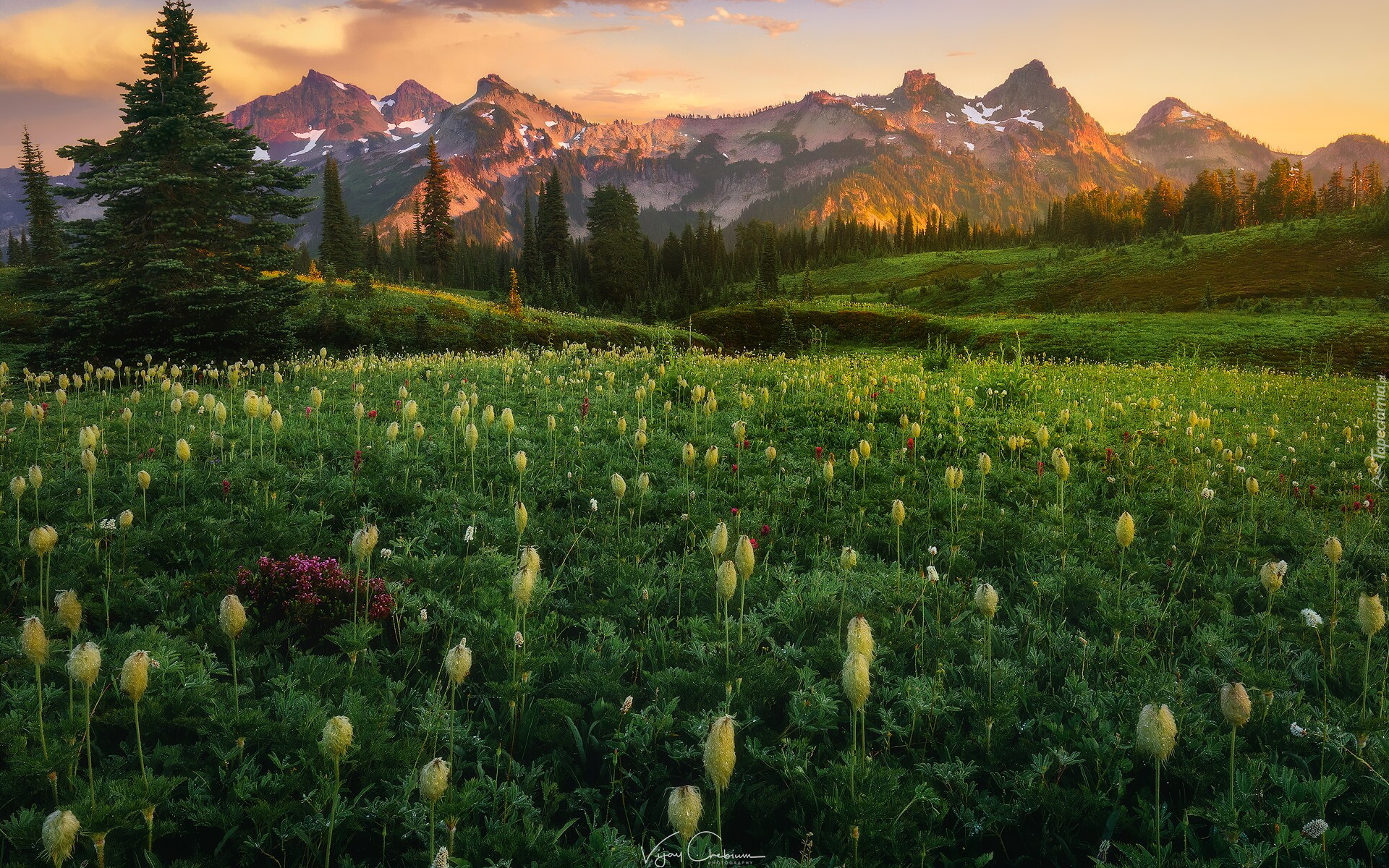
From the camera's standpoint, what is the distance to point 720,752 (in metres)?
1.76

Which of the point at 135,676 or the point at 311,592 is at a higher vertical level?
the point at 135,676

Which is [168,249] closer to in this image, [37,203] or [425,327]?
[425,327]

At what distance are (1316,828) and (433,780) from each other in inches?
103

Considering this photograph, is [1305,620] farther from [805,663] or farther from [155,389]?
[155,389]

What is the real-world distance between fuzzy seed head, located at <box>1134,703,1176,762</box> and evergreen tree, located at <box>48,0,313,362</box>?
64.2 feet

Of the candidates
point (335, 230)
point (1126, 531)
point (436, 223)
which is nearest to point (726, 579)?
point (1126, 531)

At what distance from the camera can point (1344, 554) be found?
504cm

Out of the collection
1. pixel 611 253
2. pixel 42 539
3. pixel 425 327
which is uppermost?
pixel 611 253

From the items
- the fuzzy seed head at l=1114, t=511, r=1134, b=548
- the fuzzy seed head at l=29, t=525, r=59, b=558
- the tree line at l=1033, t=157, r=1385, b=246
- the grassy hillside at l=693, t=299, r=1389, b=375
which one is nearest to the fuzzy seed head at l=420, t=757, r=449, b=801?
the fuzzy seed head at l=29, t=525, r=59, b=558

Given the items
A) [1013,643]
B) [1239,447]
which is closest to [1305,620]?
[1013,643]

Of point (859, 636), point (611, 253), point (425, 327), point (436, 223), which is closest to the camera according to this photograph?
point (859, 636)

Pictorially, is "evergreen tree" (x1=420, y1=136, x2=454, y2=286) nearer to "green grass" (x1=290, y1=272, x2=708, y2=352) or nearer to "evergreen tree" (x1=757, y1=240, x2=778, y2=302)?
"evergreen tree" (x1=757, y1=240, x2=778, y2=302)

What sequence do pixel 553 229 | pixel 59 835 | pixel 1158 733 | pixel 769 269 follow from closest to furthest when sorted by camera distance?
pixel 59 835 < pixel 1158 733 < pixel 553 229 < pixel 769 269

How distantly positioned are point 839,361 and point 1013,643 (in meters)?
12.8
